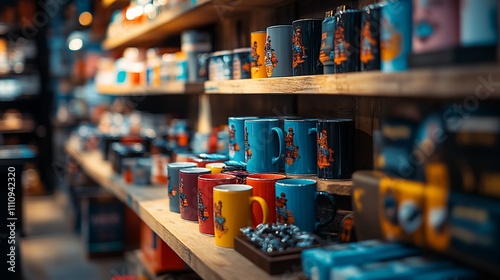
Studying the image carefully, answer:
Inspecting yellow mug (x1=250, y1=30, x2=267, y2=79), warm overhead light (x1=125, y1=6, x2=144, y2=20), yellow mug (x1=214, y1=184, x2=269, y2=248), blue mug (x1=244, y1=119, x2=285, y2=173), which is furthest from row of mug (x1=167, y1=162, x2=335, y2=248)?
warm overhead light (x1=125, y1=6, x2=144, y2=20)

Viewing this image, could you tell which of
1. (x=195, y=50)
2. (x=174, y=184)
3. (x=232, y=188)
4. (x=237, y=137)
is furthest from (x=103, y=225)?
(x=232, y=188)

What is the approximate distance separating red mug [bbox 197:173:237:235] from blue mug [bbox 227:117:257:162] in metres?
0.31

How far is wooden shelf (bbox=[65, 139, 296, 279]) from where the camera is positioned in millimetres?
1275

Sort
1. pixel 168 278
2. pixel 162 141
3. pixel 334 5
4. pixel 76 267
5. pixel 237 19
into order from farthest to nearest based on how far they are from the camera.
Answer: pixel 76 267 → pixel 162 141 → pixel 237 19 → pixel 168 278 → pixel 334 5

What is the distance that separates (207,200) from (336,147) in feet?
1.28

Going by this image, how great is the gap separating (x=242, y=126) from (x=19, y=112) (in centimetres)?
585

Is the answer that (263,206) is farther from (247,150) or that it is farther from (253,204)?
(247,150)

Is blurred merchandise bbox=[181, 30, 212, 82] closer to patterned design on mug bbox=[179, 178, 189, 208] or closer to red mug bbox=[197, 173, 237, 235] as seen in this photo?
patterned design on mug bbox=[179, 178, 189, 208]

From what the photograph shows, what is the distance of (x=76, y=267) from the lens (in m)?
3.87

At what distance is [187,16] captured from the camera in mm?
2529

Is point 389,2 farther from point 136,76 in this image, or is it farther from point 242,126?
point 136,76

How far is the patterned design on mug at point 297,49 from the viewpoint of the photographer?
157 cm

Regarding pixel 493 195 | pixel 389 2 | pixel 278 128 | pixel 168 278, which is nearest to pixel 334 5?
pixel 278 128

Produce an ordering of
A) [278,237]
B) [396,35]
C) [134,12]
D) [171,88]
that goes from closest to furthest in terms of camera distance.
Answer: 1. [396,35]
2. [278,237]
3. [171,88]
4. [134,12]
